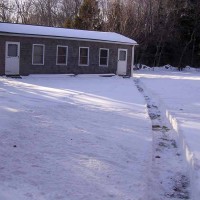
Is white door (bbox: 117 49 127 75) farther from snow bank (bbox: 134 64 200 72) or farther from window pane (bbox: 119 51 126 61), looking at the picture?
snow bank (bbox: 134 64 200 72)

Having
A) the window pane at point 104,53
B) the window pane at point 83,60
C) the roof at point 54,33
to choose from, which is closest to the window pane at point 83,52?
the window pane at point 83,60

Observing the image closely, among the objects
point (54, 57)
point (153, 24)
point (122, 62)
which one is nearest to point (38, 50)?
point (54, 57)

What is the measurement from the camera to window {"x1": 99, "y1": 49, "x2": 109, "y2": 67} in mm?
26422

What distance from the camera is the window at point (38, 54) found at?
2334 centimetres

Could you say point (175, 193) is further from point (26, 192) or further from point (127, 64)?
point (127, 64)

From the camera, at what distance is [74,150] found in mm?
6969

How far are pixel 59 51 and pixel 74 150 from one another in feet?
59.3

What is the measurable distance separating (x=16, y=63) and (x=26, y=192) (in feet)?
60.7

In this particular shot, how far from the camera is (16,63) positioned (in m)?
22.6

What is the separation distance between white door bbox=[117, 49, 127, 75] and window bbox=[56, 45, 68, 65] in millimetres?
4444

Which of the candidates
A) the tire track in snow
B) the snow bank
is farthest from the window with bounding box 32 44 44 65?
the snow bank

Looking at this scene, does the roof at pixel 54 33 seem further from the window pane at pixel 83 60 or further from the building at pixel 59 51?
the window pane at pixel 83 60

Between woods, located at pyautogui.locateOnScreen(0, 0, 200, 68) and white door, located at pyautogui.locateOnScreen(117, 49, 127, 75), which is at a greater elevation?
woods, located at pyautogui.locateOnScreen(0, 0, 200, 68)

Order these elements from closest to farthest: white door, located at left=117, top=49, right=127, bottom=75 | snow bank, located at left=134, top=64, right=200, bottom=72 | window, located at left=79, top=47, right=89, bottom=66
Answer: window, located at left=79, top=47, right=89, bottom=66, white door, located at left=117, top=49, right=127, bottom=75, snow bank, located at left=134, top=64, right=200, bottom=72
